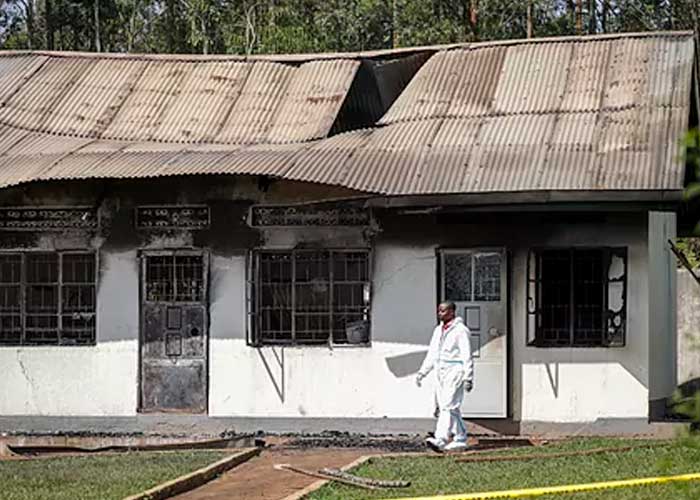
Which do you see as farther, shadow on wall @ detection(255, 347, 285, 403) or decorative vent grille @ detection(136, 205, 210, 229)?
decorative vent grille @ detection(136, 205, 210, 229)

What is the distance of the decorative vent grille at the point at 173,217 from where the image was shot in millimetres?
15508

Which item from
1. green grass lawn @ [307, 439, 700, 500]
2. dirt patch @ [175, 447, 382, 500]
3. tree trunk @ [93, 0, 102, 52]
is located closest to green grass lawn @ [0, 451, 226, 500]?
dirt patch @ [175, 447, 382, 500]

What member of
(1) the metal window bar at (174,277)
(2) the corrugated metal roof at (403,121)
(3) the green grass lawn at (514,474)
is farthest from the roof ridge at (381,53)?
(3) the green grass lawn at (514,474)

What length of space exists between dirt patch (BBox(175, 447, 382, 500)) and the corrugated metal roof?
108 inches

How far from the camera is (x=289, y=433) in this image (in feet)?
49.4

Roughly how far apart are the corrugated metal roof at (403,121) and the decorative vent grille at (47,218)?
748 mm

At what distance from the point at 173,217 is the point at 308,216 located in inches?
64.0

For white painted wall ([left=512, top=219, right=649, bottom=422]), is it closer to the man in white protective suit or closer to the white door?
the white door

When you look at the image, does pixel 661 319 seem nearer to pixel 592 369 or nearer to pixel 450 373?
pixel 592 369

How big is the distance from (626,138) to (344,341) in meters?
3.91

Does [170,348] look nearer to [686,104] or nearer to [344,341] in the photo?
[344,341]

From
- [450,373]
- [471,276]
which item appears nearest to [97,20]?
[471,276]

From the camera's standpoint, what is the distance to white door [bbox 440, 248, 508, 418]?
14773 mm

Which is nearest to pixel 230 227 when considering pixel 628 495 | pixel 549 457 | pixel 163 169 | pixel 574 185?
pixel 163 169
